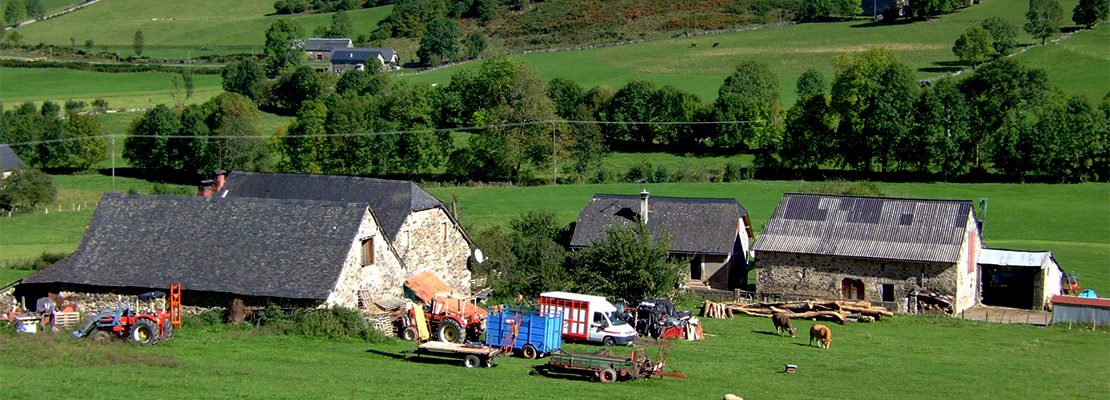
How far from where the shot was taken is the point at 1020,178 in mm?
78375

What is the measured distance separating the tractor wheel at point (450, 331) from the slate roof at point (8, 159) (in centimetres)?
6308

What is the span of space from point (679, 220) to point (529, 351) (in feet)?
72.5

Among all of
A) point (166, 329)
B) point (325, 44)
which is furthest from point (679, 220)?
point (325, 44)

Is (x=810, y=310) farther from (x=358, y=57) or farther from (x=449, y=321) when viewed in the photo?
(x=358, y=57)

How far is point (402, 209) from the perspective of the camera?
43188 millimetres

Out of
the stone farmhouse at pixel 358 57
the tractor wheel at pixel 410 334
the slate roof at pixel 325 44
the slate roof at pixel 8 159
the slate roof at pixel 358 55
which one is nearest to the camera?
the tractor wheel at pixel 410 334

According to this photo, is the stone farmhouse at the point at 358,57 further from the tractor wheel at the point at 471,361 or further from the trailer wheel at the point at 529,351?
the tractor wheel at the point at 471,361

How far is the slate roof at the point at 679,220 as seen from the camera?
50.8 meters

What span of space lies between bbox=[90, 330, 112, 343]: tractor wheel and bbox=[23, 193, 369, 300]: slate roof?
14.5 feet

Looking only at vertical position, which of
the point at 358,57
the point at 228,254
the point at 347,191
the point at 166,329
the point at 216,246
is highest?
the point at 358,57

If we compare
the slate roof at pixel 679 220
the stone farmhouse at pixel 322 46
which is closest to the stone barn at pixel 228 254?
the slate roof at pixel 679 220

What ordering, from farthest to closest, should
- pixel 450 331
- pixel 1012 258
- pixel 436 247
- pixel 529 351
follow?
pixel 1012 258
pixel 436 247
pixel 450 331
pixel 529 351

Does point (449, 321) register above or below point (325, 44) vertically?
below

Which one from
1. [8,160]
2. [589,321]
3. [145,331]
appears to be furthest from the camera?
[8,160]
